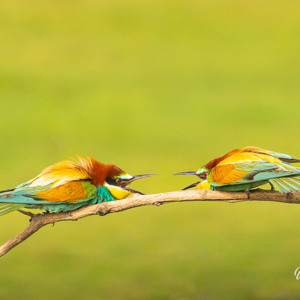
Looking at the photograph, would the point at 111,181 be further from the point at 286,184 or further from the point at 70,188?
the point at 286,184

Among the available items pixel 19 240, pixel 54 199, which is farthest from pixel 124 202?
pixel 19 240

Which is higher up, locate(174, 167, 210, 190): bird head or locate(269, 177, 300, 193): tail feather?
locate(174, 167, 210, 190): bird head

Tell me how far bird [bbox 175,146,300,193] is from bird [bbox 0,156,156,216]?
19 centimetres

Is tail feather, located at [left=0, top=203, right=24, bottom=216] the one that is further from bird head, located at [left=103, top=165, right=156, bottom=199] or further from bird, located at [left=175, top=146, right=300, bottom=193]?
bird, located at [left=175, top=146, right=300, bottom=193]

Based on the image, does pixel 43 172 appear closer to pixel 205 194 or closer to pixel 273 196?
pixel 205 194

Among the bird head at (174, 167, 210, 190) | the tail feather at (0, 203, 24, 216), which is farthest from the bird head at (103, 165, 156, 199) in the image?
the tail feather at (0, 203, 24, 216)

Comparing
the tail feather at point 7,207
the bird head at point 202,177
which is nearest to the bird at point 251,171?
the bird head at point 202,177

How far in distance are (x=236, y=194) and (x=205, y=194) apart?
0.08 m

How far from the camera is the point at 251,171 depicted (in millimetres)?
1372

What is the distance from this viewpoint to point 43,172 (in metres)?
1.51

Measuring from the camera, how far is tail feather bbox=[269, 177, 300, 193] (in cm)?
135

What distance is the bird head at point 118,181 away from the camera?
1.48 m

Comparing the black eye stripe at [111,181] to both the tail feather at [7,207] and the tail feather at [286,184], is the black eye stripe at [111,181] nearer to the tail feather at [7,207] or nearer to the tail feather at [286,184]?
the tail feather at [7,207]

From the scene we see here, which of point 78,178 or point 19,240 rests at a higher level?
point 78,178
